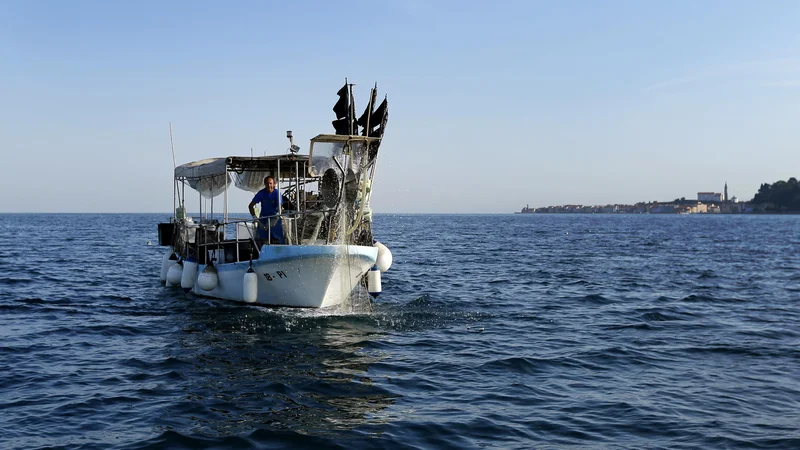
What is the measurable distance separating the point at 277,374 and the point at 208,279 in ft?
23.7

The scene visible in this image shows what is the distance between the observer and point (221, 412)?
29.6ft

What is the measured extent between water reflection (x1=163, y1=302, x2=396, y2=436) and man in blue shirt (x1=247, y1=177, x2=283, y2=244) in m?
1.95

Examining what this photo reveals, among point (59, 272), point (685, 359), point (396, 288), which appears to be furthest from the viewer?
point (59, 272)

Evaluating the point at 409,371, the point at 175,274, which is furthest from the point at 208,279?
the point at 409,371

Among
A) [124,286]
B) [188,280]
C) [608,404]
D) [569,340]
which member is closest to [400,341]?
[569,340]

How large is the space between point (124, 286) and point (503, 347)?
51.5 feet

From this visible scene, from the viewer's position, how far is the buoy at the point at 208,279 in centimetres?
1741

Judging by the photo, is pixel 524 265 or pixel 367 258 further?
pixel 524 265

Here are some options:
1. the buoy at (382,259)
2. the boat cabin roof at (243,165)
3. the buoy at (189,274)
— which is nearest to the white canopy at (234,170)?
the boat cabin roof at (243,165)

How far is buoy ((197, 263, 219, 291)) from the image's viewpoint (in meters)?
17.4

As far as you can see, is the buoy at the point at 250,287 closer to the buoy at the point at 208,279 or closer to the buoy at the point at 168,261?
the buoy at the point at 208,279

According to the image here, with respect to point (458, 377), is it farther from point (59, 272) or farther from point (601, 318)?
point (59, 272)

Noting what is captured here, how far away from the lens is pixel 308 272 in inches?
Result: 599

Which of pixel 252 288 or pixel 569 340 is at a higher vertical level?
pixel 252 288
